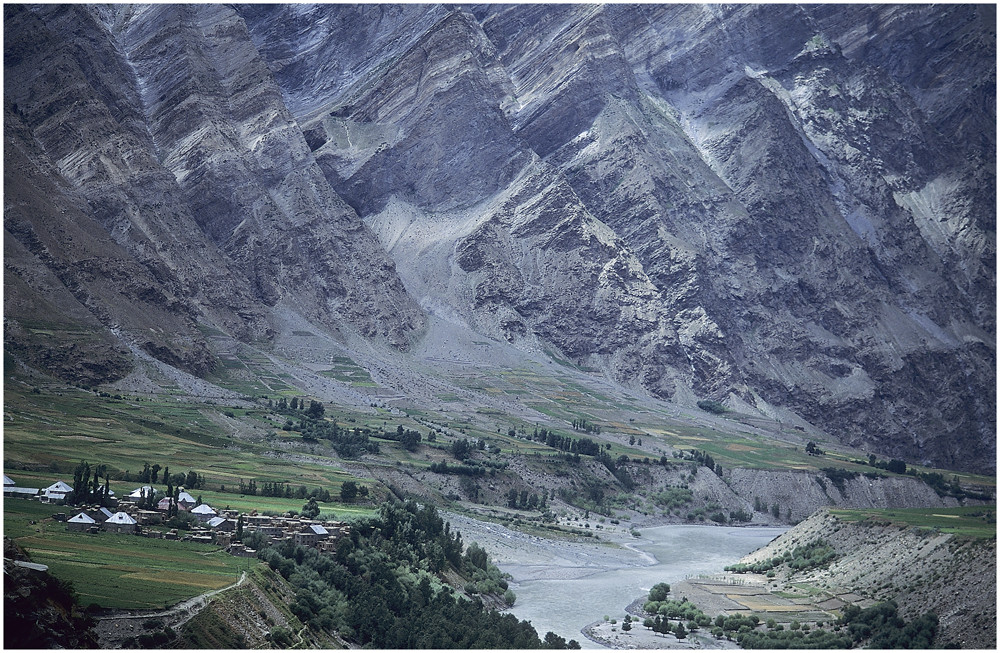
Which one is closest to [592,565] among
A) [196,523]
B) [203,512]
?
[203,512]

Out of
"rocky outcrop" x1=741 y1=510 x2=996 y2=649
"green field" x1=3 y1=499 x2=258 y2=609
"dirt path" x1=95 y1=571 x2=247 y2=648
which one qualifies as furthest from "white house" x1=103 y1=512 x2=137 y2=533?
"rocky outcrop" x1=741 y1=510 x2=996 y2=649

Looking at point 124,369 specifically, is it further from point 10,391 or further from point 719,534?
point 719,534

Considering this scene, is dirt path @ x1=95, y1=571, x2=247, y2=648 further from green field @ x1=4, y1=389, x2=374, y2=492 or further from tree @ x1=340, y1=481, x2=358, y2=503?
tree @ x1=340, y1=481, x2=358, y2=503

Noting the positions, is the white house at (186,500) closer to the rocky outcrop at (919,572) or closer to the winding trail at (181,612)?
the winding trail at (181,612)

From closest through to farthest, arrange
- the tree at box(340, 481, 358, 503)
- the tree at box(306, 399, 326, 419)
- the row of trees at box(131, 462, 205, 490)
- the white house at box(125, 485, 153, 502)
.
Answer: the white house at box(125, 485, 153, 502) < the row of trees at box(131, 462, 205, 490) < the tree at box(340, 481, 358, 503) < the tree at box(306, 399, 326, 419)

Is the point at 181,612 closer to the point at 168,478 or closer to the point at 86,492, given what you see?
the point at 86,492

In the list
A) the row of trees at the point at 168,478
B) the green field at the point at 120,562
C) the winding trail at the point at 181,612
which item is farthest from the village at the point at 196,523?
the winding trail at the point at 181,612

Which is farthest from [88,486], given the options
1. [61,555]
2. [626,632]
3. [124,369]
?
[124,369]
